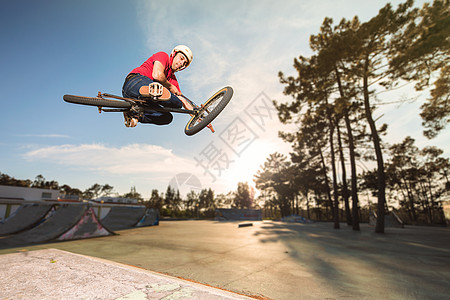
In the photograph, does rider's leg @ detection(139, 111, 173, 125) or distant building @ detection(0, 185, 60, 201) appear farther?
distant building @ detection(0, 185, 60, 201)

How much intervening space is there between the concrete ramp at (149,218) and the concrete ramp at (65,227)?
7641mm

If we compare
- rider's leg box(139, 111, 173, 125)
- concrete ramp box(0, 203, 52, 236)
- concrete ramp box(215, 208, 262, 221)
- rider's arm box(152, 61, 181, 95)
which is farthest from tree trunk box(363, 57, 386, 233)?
concrete ramp box(215, 208, 262, 221)

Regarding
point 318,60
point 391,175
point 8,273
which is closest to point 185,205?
point 391,175

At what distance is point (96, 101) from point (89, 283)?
2650 mm

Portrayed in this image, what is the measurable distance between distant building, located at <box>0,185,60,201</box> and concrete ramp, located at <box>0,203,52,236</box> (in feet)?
95.0

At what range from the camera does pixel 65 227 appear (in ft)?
32.3

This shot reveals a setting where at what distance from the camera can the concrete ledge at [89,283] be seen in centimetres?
254

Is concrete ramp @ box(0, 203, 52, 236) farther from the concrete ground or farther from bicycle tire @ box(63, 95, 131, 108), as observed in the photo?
bicycle tire @ box(63, 95, 131, 108)

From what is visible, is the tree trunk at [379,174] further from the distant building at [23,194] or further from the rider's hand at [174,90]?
the distant building at [23,194]

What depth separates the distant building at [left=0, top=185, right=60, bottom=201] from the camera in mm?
33469

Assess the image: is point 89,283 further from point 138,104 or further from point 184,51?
point 184,51

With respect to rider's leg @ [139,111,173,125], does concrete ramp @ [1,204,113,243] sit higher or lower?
lower

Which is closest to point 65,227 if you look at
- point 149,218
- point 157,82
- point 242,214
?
point 149,218

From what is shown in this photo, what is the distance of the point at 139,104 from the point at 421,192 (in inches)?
1926
